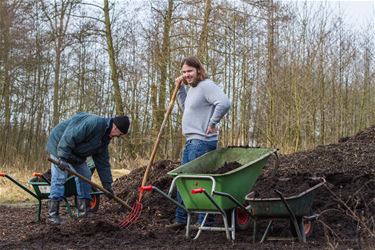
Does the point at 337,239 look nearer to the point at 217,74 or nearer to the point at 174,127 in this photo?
the point at 217,74

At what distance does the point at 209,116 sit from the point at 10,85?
16.8 metres

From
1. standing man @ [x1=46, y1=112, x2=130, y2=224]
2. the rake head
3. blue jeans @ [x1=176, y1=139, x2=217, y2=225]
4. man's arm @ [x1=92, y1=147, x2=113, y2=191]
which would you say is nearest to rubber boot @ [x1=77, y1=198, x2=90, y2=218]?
standing man @ [x1=46, y1=112, x2=130, y2=224]

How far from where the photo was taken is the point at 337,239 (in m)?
5.13

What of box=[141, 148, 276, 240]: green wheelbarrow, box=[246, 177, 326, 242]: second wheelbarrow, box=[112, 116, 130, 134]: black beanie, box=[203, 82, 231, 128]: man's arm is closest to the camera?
box=[246, 177, 326, 242]: second wheelbarrow

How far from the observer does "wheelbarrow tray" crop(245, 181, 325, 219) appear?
4832 millimetres

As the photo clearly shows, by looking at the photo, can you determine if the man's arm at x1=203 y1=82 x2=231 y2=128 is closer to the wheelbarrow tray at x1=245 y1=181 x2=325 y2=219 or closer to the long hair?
the long hair

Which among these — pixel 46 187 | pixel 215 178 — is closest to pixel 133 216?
pixel 46 187

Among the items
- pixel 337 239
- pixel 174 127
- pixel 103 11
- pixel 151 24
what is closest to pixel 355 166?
pixel 337 239

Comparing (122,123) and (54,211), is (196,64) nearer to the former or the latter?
(122,123)

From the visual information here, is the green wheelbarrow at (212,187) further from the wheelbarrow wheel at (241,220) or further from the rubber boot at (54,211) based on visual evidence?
the rubber boot at (54,211)

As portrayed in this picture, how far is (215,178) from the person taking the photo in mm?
4918

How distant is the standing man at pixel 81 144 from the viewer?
602 cm

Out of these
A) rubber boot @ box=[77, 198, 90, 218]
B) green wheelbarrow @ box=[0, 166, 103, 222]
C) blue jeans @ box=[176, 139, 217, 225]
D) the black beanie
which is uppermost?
the black beanie

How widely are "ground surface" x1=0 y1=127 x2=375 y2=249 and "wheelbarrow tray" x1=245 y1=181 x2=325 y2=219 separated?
218 mm
